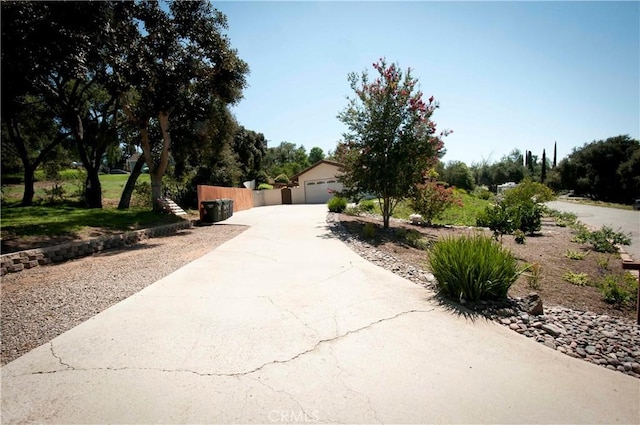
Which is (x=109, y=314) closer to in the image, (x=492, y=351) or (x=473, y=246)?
(x=492, y=351)

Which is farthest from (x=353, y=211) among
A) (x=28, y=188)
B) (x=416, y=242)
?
(x=28, y=188)

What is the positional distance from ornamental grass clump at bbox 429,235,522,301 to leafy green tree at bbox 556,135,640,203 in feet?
121

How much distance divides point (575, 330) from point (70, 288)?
23.7 feet

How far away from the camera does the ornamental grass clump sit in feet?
12.6

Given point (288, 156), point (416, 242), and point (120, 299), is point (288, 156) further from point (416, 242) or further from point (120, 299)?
point (120, 299)

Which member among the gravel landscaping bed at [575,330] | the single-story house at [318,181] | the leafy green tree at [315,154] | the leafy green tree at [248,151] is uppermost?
the leafy green tree at [315,154]

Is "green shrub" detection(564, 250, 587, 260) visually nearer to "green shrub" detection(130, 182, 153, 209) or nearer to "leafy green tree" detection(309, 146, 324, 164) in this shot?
"green shrub" detection(130, 182, 153, 209)

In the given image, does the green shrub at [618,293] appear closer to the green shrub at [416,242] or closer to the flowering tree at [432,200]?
the green shrub at [416,242]

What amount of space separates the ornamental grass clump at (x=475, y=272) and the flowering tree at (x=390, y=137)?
582cm

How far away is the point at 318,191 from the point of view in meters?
30.1

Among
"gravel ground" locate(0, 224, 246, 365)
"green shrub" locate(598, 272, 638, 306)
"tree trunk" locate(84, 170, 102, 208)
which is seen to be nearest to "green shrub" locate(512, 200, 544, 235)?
"green shrub" locate(598, 272, 638, 306)

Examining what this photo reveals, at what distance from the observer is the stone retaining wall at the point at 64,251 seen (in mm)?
5734

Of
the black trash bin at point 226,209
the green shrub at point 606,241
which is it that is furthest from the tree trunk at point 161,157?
the green shrub at point 606,241

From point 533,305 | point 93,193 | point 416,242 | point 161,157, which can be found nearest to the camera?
point 533,305
